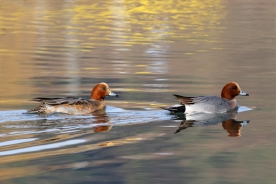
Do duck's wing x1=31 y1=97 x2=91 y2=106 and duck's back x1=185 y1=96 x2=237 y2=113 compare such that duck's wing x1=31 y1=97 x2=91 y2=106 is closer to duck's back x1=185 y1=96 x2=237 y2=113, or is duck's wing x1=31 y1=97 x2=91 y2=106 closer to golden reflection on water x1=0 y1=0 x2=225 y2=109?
golden reflection on water x1=0 y1=0 x2=225 y2=109

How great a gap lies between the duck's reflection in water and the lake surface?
22mm

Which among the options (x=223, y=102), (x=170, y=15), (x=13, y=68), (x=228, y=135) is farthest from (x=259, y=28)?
(x=228, y=135)

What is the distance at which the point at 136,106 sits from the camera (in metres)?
13.9

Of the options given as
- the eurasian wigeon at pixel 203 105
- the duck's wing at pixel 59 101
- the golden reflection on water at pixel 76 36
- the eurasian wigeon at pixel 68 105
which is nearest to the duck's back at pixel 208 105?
the eurasian wigeon at pixel 203 105

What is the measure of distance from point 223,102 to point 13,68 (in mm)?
7339

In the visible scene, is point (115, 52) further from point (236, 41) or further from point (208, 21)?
point (208, 21)

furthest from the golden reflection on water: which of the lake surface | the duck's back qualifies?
the duck's back

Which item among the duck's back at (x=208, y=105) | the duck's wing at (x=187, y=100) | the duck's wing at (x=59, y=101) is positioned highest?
the duck's wing at (x=59, y=101)

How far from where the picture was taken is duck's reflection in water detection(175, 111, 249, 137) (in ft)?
40.0

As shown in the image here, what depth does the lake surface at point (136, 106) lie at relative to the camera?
30.4ft

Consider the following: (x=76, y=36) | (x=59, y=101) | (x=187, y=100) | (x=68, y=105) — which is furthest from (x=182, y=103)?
(x=76, y=36)

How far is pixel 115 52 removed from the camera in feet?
78.5

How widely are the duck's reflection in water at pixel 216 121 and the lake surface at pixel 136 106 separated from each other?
0.02 m

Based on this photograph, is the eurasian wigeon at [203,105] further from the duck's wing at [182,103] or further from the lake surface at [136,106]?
the lake surface at [136,106]
